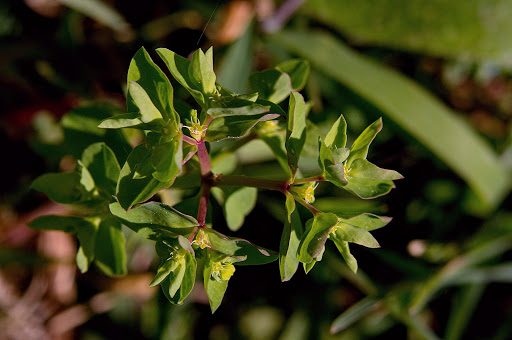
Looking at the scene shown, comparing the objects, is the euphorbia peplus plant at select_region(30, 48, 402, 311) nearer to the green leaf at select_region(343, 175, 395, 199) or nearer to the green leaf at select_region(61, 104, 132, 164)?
the green leaf at select_region(343, 175, 395, 199)

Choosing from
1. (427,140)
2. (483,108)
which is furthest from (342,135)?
(483,108)

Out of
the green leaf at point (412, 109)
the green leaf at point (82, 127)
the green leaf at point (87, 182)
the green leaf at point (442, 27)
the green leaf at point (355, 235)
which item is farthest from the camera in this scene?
the green leaf at point (442, 27)

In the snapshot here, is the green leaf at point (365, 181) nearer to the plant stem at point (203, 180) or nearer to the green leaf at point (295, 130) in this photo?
the green leaf at point (295, 130)

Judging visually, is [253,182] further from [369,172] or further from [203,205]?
[369,172]

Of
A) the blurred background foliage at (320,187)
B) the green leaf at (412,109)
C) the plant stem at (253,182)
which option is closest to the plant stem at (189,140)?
the plant stem at (253,182)

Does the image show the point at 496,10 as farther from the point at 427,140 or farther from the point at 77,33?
the point at 77,33

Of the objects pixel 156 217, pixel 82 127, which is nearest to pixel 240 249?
pixel 156 217

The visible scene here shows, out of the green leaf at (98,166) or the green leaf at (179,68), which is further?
the green leaf at (98,166)
